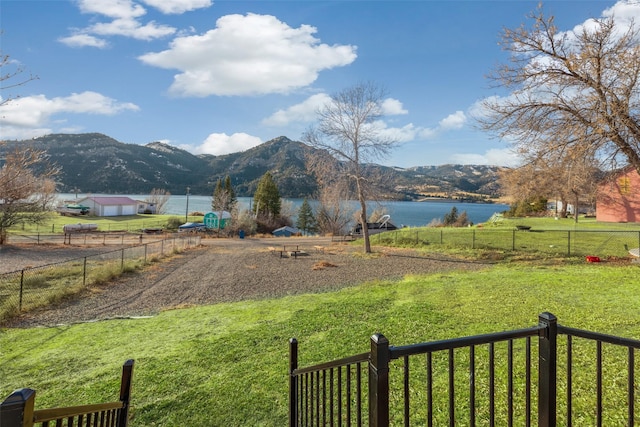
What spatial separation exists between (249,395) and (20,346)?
20.3ft

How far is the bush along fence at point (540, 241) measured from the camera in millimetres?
17005

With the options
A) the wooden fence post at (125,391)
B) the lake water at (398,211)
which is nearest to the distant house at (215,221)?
the lake water at (398,211)

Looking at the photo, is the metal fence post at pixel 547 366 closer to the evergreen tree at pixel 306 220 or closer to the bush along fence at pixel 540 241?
the bush along fence at pixel 540 241

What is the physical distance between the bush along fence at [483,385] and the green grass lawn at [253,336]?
3.35 ft

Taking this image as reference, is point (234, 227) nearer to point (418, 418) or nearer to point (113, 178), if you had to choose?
point (418, 418)

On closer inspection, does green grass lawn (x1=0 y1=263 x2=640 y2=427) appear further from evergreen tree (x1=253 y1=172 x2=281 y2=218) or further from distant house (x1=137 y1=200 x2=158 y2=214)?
distant house (x1=137 y1=200 x2=158 y2=214)

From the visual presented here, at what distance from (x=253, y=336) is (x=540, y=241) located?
20.6 m

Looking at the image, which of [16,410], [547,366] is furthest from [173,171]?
[547,366]

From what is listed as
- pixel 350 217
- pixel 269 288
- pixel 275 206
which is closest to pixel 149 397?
pixel 269 288

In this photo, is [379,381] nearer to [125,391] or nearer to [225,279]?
[125,391]

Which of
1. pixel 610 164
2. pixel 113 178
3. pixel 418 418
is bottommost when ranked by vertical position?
pixel 418 418

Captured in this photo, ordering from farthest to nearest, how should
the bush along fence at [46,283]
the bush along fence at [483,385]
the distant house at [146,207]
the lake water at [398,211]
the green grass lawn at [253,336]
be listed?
1. the distant house at [146,207]
2. the lake water at [398,211]
3. the bush along fence at [46,283]
4. the green grass lawn at [253,336]
5. the bush along fence at [483,385]

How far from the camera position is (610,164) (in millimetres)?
9867

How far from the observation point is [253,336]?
678 cm
